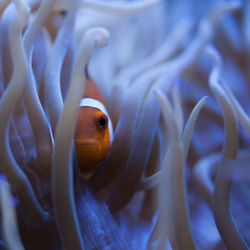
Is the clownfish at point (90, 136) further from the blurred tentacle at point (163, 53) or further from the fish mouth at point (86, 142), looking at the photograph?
the blurred tentacle at point (163, 53)

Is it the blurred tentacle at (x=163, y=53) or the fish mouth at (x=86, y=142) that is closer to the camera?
the fish mouth at (x=86, y=142)

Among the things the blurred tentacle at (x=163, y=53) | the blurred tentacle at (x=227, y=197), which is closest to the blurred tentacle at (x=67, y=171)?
the blurred tentacle at (x=227, y=197)

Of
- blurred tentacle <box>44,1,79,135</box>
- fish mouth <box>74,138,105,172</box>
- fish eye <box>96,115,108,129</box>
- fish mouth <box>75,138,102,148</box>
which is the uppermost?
blurred tentacle <box>44,1,79,135</box>

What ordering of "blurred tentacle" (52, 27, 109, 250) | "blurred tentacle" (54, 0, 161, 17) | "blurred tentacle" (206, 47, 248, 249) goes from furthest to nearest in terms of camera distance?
"blurred tentacle" (54, 0, 161, 17), "blurred tentacle" (206, 47, 248, 249), "blurred tentacle" (52, 27, 109, 250)

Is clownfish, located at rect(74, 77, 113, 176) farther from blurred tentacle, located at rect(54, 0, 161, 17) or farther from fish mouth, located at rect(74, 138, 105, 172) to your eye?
blurred tentacle, located at rect(54, 0, 161, 17)

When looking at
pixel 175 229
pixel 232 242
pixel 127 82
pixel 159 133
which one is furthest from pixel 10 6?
pixel 232 242

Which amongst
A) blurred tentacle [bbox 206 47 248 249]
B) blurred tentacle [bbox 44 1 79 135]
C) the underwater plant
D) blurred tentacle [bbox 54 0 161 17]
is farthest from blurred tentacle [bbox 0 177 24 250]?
blurred tentacle [bbox 54 0 161 17]
